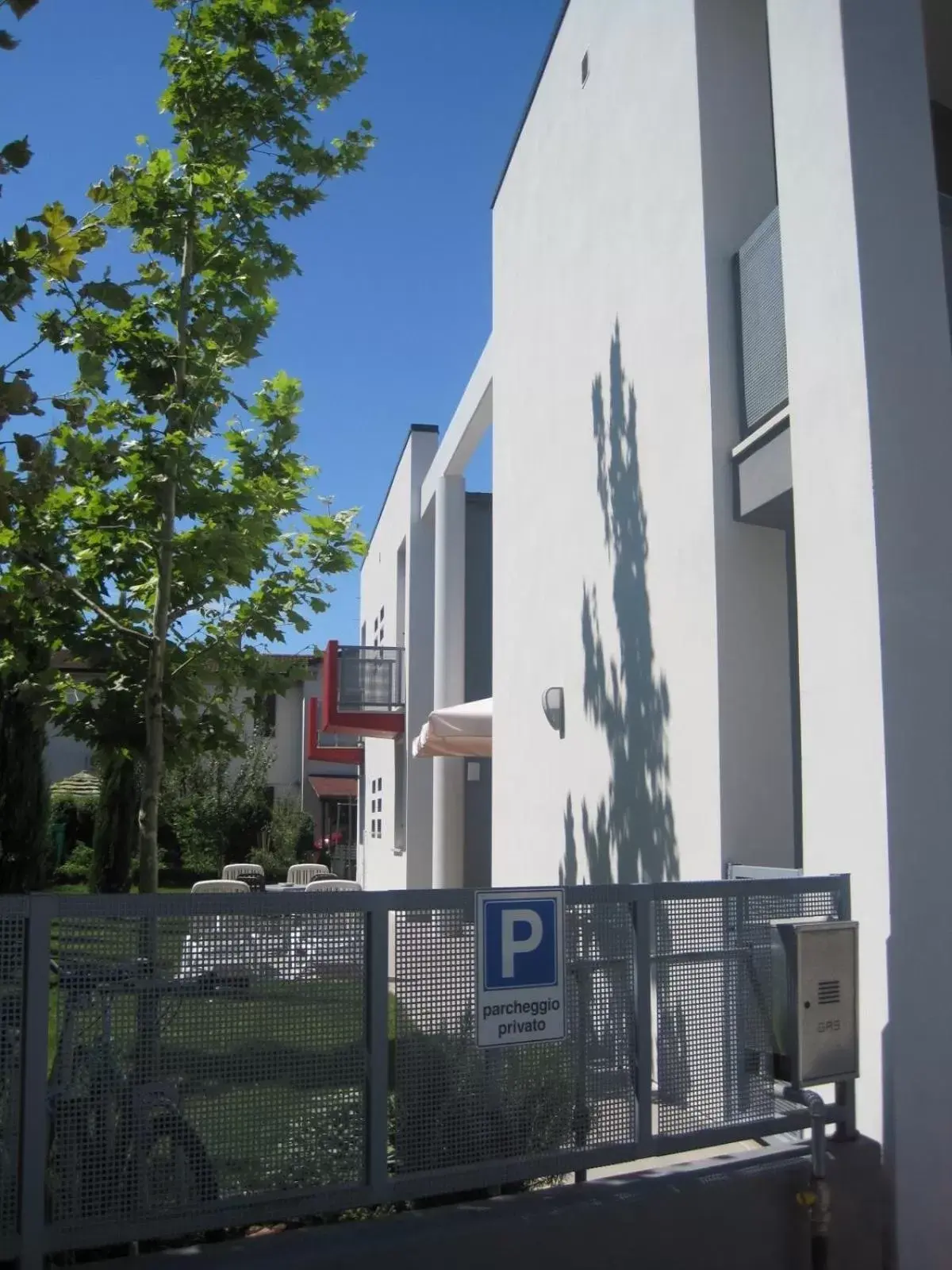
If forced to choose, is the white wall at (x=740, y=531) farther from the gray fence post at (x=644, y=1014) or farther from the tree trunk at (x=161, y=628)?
the tree trunk at (x=161, y=628)

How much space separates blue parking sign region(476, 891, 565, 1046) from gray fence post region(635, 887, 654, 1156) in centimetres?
40

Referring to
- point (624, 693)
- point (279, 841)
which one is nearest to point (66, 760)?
point (279, 841)

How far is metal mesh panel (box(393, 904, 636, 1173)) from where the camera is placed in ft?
14.0

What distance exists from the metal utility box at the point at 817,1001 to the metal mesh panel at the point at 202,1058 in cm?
180

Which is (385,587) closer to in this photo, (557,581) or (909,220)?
(557,581)

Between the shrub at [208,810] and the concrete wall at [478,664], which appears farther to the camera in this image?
the shrub at [208,810]

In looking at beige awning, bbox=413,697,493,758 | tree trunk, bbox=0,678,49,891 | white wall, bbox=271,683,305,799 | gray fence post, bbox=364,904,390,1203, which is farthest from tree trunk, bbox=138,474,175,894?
white wall, bbox=271,683,305,799

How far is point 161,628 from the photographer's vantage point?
5.95 m

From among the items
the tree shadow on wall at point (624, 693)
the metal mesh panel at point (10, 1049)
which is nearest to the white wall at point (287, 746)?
the tree shadow on wall at point (624, 693)

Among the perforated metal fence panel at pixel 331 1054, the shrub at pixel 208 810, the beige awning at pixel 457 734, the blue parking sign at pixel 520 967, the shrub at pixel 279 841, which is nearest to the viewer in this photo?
the perforated metal fence panel at pixel 331 1054

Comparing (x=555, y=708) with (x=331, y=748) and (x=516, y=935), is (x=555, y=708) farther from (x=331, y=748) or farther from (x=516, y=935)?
(x=331, y=748)

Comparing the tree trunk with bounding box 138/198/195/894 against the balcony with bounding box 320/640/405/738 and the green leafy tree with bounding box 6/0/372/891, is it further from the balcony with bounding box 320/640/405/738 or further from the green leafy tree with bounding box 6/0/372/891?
the balcony with bounding box 320/640/405/738

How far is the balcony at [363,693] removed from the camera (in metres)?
21.2

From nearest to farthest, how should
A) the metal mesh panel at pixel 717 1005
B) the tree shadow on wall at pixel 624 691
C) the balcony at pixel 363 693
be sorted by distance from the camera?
the metal mesh panel at pixel 717 1005, the tree shadow on wall at pixel 624 691, the balcony at pixel 363 693
